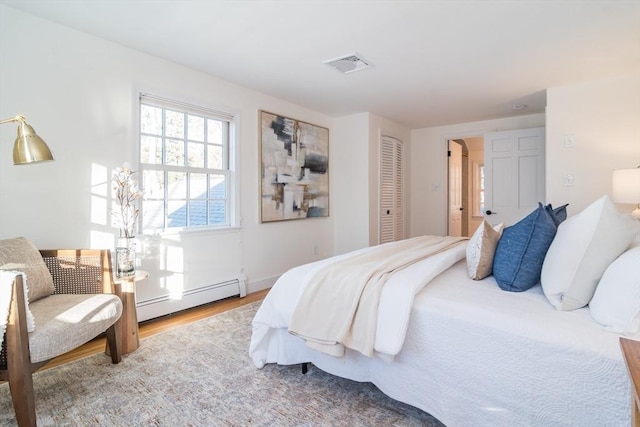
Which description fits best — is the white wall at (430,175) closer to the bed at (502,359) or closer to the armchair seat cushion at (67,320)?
the bed at (502,359)

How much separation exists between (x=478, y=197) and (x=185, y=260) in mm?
6459

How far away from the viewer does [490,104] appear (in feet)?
13.8

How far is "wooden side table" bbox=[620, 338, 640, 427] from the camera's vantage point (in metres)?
0.70

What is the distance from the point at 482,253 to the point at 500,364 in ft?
2.23

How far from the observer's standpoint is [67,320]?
1.66 meters

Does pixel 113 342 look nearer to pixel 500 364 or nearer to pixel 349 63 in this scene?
pixel 500 364

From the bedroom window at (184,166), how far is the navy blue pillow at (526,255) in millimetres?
2706

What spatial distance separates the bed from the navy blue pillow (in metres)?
0.04

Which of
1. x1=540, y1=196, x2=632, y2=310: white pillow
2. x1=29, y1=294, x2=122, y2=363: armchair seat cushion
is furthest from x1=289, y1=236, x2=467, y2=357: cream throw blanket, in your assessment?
x1=29, y1=294, x2=122, y2=363: armchair seat cushion

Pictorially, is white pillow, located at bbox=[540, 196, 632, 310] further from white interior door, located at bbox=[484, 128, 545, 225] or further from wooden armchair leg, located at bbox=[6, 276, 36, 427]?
white interior door, located at bbox=[484, 128, 545, 225]

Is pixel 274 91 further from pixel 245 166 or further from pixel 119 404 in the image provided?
pixel 119 404

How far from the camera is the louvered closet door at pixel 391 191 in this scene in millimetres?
5012

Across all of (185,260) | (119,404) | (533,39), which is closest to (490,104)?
(533,39)

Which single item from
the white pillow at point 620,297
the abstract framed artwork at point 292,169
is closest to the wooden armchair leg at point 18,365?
the white pillow at point 620,297
